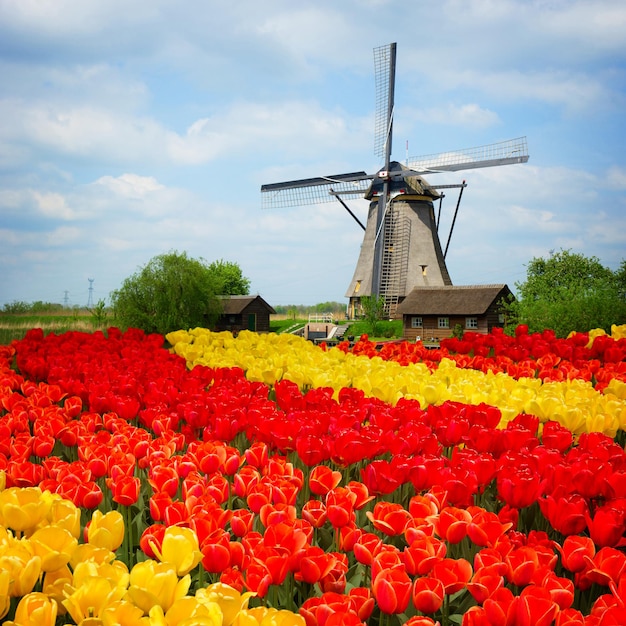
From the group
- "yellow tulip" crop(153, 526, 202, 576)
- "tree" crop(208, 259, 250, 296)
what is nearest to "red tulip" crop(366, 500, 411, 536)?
"yellow tulip" crop(153, 526, 202, 576)

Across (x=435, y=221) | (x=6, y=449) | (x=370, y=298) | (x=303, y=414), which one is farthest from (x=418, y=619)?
(x=435, y=221)

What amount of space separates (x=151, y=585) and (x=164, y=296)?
3057cm


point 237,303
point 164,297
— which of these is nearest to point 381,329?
point 237,303

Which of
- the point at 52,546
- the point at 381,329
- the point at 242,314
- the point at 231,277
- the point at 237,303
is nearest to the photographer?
the point at 52,546

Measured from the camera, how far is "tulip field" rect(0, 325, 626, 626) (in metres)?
1.89

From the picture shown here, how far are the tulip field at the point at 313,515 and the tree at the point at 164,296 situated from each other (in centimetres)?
2648

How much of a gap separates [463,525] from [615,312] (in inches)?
675

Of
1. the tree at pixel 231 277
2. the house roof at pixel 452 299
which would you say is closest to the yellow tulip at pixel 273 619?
the house roof at pixel 452 299

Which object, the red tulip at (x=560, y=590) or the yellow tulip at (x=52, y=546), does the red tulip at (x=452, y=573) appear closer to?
the red tulip at (x=560, y=590)

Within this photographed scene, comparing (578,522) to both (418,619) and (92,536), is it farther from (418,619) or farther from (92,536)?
(92,536)

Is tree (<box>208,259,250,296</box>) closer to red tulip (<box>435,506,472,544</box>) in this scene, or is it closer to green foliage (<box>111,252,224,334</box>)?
green foliage (<box>111,252,224,334</box>)

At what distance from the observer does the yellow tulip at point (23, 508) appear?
247cm

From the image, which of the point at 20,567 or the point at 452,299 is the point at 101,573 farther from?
the point at 452,299

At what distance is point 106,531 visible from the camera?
232 centimetres
